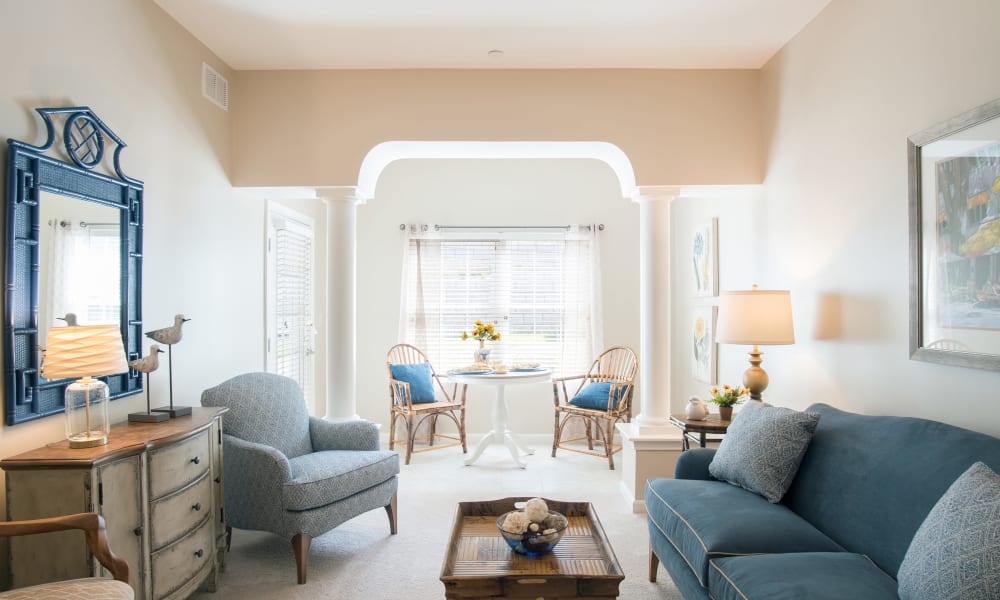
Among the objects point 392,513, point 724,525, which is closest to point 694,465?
point 724,525

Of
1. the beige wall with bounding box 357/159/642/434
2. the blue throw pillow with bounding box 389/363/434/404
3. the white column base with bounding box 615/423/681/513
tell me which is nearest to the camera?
the white column base with bounding box 615/423/681/513

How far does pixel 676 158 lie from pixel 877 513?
101 inches

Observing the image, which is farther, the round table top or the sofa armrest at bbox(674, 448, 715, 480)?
the round table top

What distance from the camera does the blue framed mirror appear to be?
7.36 feet

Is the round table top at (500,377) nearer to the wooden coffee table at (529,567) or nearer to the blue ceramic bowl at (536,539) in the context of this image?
the wooden coffee table at (529,567)

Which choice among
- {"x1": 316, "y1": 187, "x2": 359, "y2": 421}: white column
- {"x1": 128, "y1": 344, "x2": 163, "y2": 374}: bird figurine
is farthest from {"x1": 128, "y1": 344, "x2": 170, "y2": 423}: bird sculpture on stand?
{"x1": 316, "y1": 187, "x2": 359, "y2": 421}: white column

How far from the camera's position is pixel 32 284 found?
2311mm

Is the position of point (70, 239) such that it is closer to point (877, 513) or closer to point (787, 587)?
point (787, 587)

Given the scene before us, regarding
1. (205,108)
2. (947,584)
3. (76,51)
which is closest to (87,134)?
(76,51)

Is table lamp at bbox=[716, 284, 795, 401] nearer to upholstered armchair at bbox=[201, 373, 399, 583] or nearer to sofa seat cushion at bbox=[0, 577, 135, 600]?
upholstered armchair at bbox=[201, 373, 399, 583]

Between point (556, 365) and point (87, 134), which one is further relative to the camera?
point (556, 365)

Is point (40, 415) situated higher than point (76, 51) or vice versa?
point (76, 51)

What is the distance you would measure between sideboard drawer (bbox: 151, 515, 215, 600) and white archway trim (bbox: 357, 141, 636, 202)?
2360mm

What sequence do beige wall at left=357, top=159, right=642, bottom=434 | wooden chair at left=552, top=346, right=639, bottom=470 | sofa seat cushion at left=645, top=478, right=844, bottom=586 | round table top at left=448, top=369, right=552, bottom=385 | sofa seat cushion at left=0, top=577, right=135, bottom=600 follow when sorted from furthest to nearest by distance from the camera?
beige wall at left=357, top=159, right=642, bottom=434 → wooden chair at left=552, top=346, right=639, bottom=470 → round table top at left=448, top=369, right=552, bottom=385 → sofa seat cushion at left=645, top=478, right=844, bottom=586 → sofa seat cushion at left=0, top=577, right=135, bottom=600
